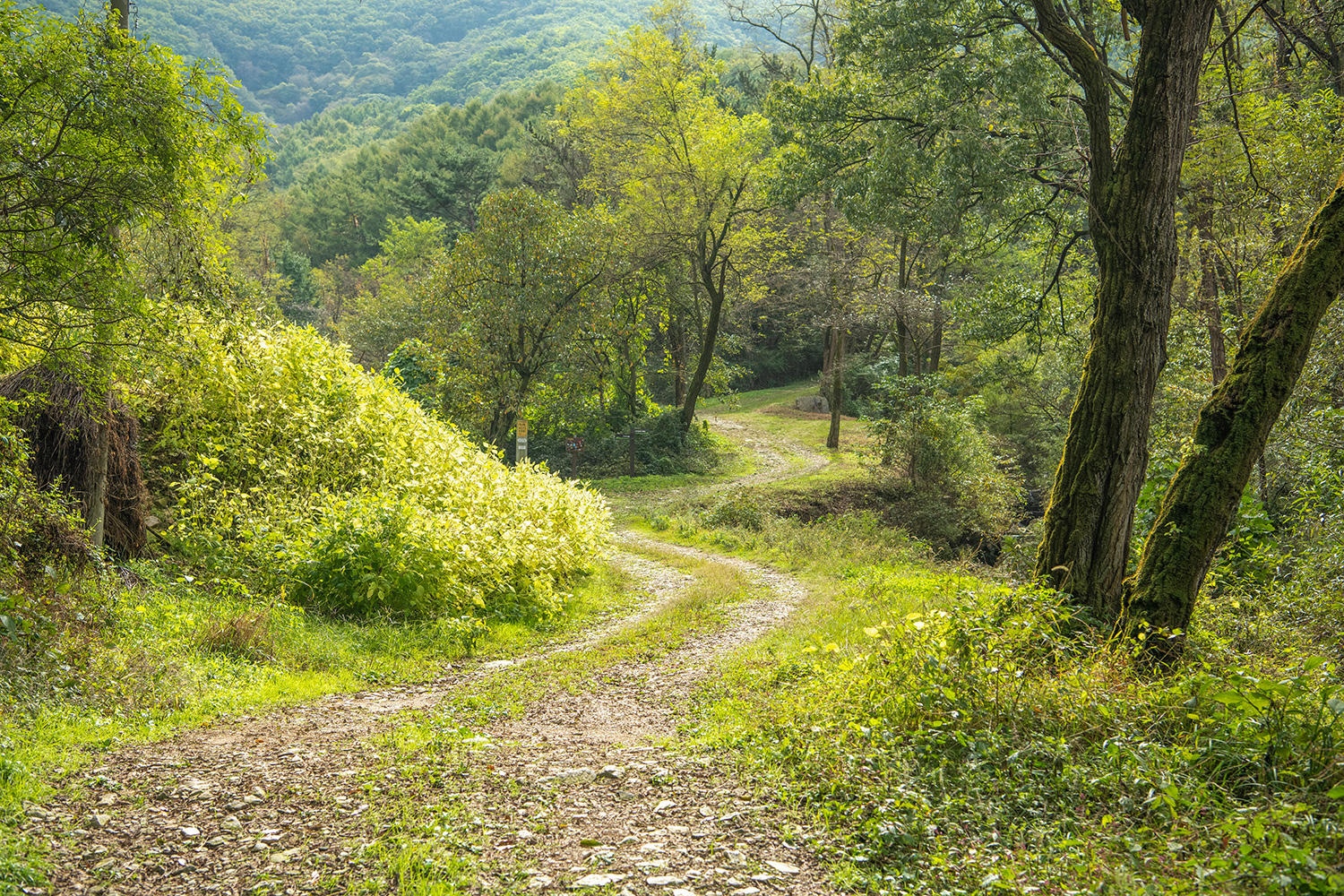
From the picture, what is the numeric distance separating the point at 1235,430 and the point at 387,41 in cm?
17238

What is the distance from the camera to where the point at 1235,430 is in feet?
17.3

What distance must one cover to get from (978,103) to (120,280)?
437 inches

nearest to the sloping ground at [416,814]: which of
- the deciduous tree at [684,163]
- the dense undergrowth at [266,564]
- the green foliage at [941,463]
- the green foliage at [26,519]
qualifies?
the dense undergrowth at [266,564]

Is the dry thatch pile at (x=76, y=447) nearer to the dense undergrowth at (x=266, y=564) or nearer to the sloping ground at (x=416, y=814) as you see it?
the dense undergrowth at (x=266, y=564)

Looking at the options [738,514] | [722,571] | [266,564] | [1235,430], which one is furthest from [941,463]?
[266,564]

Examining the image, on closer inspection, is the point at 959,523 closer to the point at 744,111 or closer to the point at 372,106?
the point at 744,111

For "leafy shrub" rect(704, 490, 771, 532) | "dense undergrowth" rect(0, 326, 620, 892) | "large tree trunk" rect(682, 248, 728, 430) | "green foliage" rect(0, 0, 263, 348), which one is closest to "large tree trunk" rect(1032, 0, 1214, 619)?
"dense undergrowth" rect(0, 326, 620, 892)

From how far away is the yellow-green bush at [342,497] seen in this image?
808 centimetres

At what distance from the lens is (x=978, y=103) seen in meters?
11.5

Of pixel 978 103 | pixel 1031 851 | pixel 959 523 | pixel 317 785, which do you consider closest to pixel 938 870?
pixel 1031 851

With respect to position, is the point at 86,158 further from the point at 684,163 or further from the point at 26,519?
the point at 684,163

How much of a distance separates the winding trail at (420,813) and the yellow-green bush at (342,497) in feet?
8.15

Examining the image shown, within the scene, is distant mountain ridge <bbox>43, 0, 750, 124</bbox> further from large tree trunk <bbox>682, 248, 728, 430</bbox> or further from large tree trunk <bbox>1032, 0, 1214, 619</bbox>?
large tree trunk <bbox>1032, 0, 1214, 619</bbox>

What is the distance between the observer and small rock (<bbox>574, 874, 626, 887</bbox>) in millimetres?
3354
